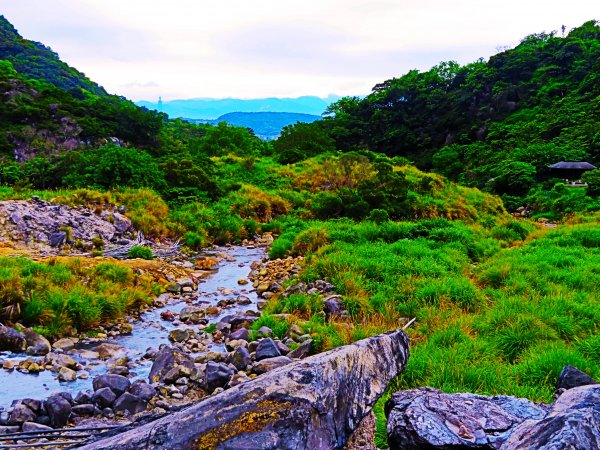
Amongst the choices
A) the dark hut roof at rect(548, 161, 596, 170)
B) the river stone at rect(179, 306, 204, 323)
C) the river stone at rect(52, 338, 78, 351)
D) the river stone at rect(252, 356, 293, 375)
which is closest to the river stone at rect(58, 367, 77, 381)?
the river stone at rect(52, 338, 78, 351)

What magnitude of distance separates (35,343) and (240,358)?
3.22 meters

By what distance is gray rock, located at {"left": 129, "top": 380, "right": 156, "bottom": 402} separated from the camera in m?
5.49

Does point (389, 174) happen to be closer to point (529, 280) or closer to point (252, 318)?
point (529, 280)

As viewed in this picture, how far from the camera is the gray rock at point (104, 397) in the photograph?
5293 mm

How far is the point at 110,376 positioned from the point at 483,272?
8.36 metres

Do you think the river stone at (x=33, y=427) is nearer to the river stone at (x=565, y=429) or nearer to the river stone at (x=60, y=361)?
the river stone at (x=60, y=361)

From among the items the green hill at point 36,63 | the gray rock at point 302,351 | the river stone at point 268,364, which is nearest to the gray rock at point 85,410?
the river stone at point 268,364

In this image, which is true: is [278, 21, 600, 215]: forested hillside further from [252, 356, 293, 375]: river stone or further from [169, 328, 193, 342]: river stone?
[252, 356, 293, 375]: river stone

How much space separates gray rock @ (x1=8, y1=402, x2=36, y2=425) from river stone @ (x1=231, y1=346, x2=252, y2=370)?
8.30ft

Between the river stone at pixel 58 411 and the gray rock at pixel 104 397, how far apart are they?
345mm

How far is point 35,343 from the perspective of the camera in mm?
6969

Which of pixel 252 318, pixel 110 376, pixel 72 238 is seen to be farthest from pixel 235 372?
pixel 72 238

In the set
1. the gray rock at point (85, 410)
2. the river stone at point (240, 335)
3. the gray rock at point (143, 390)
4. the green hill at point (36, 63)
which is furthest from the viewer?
the green hill at point (36, 63)

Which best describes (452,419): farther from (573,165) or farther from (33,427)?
(573,165)
